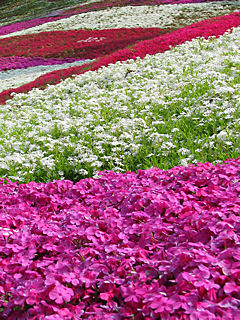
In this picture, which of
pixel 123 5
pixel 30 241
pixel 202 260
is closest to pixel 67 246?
pixel 30 241

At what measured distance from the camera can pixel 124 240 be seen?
12.1 feet

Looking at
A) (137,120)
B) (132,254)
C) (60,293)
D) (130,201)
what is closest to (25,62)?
(137,120)

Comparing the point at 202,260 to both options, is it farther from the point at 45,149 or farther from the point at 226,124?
the point at 45,149

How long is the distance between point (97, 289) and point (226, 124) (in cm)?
606

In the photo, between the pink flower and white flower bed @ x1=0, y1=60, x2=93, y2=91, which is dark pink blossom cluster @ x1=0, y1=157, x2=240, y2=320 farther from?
white flower bed @ x1=0, y1=60, x2=93, y2=91

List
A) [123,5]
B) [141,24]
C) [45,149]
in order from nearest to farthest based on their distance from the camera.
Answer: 1. [45,149]
2. [141,24]
3. [123,5]

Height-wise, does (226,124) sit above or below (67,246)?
below

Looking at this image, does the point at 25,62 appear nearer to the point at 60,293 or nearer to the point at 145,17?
the point at 145,17

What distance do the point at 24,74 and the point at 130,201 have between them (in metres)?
24.9

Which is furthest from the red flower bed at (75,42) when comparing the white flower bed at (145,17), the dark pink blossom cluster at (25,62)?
the white flower bed at (145,17)

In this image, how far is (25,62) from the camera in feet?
99.7

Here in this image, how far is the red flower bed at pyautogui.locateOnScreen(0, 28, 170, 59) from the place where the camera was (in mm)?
29203

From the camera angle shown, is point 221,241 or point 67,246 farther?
point 67,246

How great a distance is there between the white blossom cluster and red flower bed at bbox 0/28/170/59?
1455 cm
